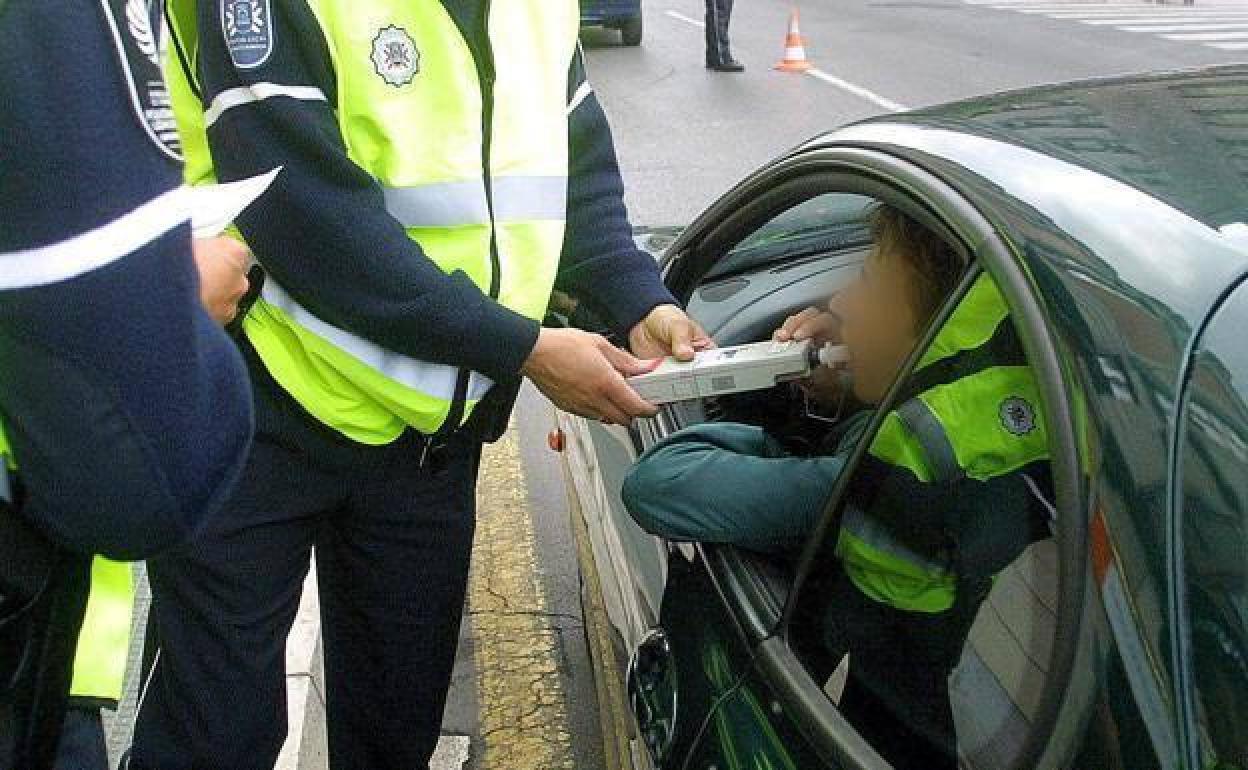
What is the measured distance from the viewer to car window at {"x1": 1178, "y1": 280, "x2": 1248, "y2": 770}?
105 centimetres

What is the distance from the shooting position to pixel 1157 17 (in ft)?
52.9

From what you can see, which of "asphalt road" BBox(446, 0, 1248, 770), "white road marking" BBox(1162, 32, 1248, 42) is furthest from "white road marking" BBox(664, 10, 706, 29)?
"white road marking" BBox(1162, 32, 1248, 42)

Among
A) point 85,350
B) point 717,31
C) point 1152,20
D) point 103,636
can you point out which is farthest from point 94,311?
point 1152,20

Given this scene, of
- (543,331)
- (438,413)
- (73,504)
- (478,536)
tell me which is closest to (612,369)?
(543,331)

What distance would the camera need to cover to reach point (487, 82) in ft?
5.67

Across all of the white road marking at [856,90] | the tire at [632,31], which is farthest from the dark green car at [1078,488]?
the tire at [632,31]

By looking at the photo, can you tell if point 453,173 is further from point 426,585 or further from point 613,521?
point 613,521

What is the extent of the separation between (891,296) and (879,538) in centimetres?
38

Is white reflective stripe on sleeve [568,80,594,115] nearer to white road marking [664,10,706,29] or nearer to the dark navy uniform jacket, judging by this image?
the dark navy uniform jacket

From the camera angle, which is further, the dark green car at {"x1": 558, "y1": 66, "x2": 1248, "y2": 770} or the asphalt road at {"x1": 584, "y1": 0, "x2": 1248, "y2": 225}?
the asphalt road at {"x1": 584, "y1": 0, "x2": 1248, "y2": 225}

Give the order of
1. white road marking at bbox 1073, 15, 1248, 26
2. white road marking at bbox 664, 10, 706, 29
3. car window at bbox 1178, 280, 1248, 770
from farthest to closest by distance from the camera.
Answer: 1. white road marking at bbox 664, 10, 706, 29
2. white road marking at bbox 1073, 15, 1248, 26
3. car window at bbox 1178, 280, 1248, 770

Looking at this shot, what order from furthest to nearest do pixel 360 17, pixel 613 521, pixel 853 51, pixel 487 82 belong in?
pixel 853 51 → pixel 613 521 → pixel 487 82 → pixel 360 17

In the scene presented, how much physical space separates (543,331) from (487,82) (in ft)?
1.11

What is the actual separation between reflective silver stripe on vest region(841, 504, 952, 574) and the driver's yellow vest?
1.83 feet
